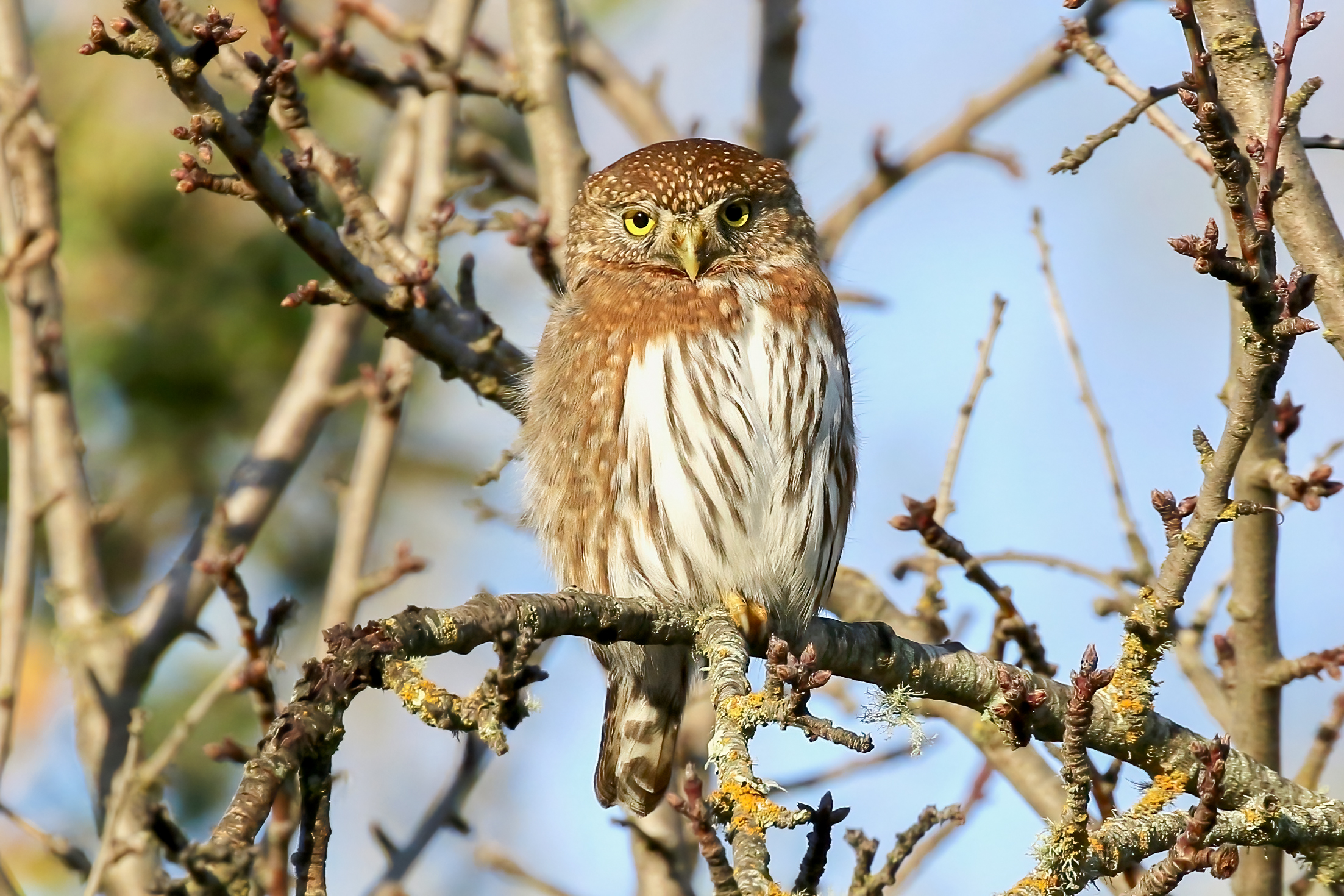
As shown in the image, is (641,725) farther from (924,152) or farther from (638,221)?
(924,152)

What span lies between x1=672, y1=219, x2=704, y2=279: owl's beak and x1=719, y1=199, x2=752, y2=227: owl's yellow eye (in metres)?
0.13

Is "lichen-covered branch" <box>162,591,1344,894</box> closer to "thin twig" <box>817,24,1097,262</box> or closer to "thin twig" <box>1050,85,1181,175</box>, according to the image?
"thin twig" <box>1050,85,1181,175</box>

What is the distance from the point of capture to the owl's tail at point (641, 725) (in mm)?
4562

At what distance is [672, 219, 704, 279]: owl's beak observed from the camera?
4.50 meters

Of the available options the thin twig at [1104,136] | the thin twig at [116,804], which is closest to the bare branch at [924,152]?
the thin twig at [1104,136]

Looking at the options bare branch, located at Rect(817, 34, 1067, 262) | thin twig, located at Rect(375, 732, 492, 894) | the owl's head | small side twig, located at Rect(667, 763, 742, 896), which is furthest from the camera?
bare branch, located at Rect(817, 34, 1067, 262)

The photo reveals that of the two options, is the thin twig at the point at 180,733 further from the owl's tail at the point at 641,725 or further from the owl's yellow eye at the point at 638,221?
the owl's yellow eye at the point at 638,221

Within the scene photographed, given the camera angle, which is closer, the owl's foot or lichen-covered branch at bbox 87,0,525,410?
lichen-covered branch at bbox 87,0,525,410

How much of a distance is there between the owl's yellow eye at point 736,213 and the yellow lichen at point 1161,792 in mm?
2197

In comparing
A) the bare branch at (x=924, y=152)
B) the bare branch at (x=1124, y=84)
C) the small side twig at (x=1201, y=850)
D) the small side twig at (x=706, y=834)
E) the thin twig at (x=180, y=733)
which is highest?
the bare branch at (x=924, y=152)

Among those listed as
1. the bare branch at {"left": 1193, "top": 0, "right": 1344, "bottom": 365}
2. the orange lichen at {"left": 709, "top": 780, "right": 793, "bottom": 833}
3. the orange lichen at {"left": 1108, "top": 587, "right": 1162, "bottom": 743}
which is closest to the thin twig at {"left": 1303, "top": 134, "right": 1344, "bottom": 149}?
the bare branch at {"left": 1193, "top": 0, "right": 1344, "bottom": 365}

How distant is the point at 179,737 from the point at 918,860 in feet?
6.98

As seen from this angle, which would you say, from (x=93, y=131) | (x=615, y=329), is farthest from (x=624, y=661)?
(x=93, y=131)

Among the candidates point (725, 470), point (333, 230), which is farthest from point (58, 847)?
point (725, 470)
